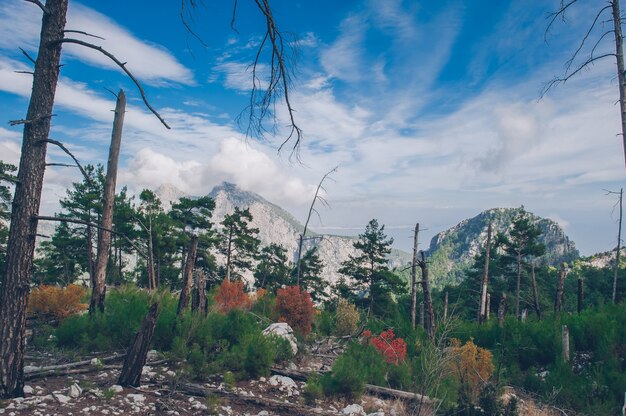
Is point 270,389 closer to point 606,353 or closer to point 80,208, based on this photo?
point 606,353

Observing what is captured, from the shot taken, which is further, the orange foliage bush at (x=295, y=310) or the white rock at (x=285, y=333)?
the orange foliage bush at (x=295, y=310)

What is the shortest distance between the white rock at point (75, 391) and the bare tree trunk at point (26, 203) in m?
0.63

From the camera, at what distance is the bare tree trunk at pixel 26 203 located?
16.5ft

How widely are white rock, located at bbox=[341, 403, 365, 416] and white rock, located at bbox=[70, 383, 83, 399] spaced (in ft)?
13.1

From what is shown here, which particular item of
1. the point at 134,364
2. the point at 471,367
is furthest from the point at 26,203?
the point at 471,367

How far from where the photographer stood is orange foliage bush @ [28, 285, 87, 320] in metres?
10.3

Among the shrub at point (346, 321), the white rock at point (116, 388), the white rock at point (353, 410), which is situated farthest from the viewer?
the shrub at point (346, 321)

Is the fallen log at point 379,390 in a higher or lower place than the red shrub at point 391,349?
lower

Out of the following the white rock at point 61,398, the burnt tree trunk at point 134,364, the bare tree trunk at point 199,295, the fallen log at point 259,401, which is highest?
the bare tree trunk at point 199,295

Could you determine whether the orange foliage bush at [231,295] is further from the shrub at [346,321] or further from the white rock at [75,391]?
the white rock at [75,391]

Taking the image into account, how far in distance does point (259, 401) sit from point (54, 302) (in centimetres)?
707

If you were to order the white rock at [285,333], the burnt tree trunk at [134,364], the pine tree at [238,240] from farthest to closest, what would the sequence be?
1. the pine tree at [238,240]
2. the white rock at [285,333]
3. the burnt tree trunk at [134,364]

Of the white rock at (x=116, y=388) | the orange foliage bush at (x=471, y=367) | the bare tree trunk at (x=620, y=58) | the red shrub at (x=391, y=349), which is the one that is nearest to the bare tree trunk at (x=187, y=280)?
the white rock at (x=116, y=388)

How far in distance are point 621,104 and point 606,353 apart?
5.80 meters
